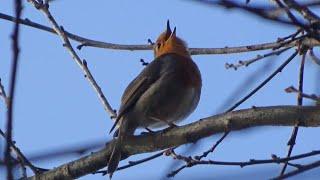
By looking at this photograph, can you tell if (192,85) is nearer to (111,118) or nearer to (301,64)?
(111,118)

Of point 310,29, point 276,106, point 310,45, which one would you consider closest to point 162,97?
point 310,45

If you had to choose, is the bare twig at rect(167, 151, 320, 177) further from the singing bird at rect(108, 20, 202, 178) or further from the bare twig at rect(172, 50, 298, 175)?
the singing bird at rect(108, 20, 202, 178)

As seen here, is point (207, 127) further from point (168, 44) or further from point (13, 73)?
point (168, 44)

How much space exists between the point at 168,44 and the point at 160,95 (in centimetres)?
134

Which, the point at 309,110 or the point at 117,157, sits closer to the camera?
the point at 309,110

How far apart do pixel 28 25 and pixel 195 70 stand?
5.03 ft

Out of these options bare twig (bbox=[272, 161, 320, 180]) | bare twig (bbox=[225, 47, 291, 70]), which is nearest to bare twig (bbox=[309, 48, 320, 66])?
bare twig (bbox=[225, 47, 291, 70])

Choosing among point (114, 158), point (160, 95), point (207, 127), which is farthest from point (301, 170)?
point (160, 95)

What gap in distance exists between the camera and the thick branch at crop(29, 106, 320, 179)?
3.63 m

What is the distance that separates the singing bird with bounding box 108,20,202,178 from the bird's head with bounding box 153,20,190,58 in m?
0.62

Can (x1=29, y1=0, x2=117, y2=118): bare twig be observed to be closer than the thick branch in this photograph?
No

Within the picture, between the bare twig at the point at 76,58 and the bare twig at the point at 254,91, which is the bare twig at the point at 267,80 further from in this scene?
the bare twig at the point at 76,58

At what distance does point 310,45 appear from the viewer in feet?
14.4

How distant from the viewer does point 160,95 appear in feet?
18.7
